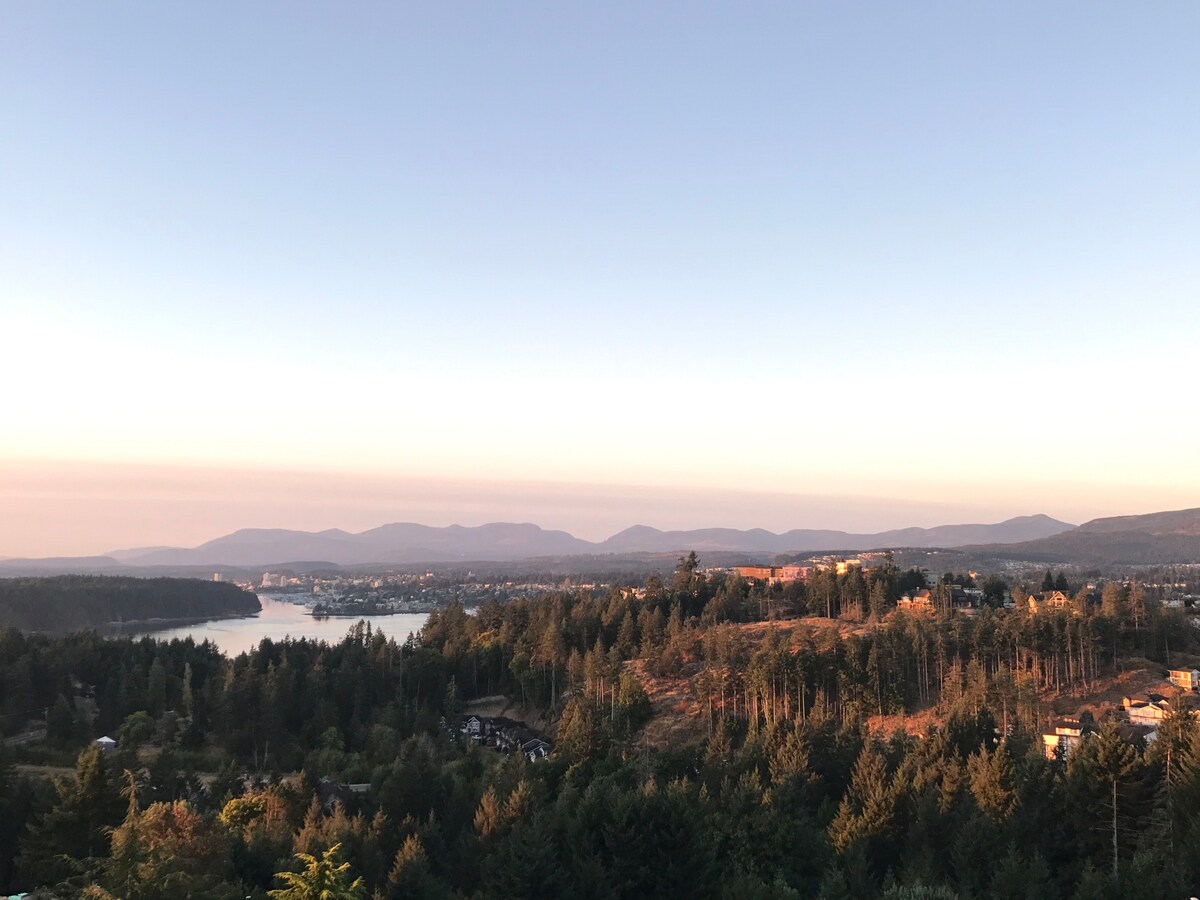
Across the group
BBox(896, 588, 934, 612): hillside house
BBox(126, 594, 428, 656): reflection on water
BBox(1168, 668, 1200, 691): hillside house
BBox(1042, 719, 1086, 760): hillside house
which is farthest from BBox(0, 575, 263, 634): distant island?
BBox(1168, 668, 1200, 691): hillside house

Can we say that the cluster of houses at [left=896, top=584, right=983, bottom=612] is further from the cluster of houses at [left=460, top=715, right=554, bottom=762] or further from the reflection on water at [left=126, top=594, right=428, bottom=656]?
the reflection on water at [left=126, top=594, right=428, bottom=656]

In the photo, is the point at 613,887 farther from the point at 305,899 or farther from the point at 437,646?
the point at 437,646

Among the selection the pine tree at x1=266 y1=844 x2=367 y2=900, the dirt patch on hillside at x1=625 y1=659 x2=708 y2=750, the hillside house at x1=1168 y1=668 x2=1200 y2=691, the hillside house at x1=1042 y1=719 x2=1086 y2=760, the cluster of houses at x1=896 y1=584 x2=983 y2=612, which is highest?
the pine tree at x1=266 y1=844 x2=367 y2=900

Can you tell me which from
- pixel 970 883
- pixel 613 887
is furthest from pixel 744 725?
pixel 613 887

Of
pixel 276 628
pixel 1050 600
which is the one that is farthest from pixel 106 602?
pixel 1050 600

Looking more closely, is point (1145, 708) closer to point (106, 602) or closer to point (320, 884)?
point (320, 884)
